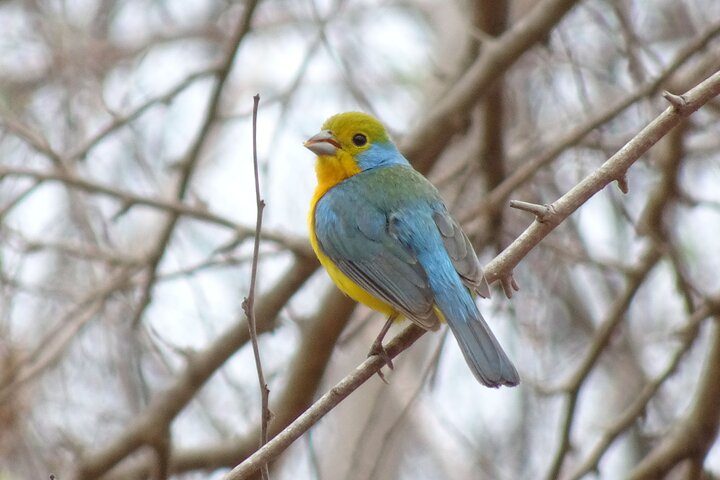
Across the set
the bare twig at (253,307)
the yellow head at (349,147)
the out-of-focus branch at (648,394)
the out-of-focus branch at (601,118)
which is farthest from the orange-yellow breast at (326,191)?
the out-of-focus branch at (648,394)

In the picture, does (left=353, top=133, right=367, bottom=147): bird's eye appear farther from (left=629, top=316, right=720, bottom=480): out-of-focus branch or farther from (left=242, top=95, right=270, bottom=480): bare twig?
(left=242, top=95, right=270, bottom=480): bare twig

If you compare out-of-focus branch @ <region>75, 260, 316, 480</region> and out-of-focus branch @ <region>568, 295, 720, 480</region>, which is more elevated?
out-of-focus branch @ <region>75, 260, 316, 480</region>

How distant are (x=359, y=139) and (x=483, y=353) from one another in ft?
6.08

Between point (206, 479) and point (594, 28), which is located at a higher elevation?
point (594, 28)

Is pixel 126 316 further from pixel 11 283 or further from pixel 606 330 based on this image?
pixel 606 330

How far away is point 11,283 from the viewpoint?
18.1ft

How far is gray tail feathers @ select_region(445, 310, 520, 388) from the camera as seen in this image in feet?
12.0

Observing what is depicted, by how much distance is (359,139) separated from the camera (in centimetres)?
529

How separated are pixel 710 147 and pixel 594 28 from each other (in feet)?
5.86

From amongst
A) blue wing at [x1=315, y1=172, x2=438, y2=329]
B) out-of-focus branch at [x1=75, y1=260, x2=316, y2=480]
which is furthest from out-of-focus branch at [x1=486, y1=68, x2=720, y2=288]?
out-of-focus branch at [x1=75, y1=260, x2=316, y2=480]

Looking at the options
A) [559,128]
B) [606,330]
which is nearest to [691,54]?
[606,330]

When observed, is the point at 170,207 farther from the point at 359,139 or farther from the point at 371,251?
the point at 371,251

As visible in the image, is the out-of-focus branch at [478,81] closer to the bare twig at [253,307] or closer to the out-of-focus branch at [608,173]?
the out-of-focus branch at [608,173]

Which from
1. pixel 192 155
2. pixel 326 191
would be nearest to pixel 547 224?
pixel 326 191
